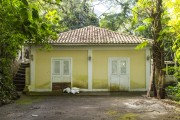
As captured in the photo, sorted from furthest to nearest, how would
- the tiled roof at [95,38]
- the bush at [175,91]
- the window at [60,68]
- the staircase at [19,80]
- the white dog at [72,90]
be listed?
1. the staircase at [19,80]
2. the window at [60,68]
3. the tiled roof at [95,38]
4. the white dog at [72,90]
5. the bush at [175,91]

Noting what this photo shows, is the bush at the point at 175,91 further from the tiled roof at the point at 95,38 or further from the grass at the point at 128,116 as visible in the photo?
the tiled roof at the point at 95,38

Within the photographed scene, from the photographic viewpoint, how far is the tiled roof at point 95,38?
16453 millimetres

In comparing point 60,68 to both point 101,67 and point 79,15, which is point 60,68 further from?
point 79,15

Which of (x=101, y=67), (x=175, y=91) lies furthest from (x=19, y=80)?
(x=175, y=91)

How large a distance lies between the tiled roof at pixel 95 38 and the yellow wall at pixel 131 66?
68cm

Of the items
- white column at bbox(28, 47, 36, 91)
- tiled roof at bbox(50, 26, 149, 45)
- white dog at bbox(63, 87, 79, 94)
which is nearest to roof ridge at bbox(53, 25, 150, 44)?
tiled roof at bbox(50, 26, 149, 45)

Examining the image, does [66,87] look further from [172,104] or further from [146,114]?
[146,114]

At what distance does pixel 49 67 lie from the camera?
55.7ft

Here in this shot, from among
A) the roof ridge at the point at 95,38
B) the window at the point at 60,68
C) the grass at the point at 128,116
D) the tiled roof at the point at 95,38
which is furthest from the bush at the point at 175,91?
the window at the point at 60,68

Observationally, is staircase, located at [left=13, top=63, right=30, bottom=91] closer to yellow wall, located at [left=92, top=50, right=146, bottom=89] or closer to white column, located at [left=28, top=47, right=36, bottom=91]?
white column, located at [left=28, top=47, right=36, bottom=91]

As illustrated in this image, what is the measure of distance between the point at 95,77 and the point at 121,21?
17.8 metres

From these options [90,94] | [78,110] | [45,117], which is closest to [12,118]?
[45,117]

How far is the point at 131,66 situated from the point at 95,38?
288cm

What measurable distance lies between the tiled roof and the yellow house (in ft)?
0.89
